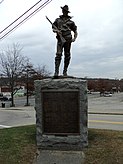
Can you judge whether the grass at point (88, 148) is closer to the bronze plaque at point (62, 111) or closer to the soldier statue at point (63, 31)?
the bronze plaque at point (62, 111)

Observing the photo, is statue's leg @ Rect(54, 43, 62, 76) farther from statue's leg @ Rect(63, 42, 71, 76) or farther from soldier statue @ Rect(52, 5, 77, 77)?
statue's leg @ Rect(63, 42, 71, 76)

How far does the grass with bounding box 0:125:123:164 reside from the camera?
8.16 metres

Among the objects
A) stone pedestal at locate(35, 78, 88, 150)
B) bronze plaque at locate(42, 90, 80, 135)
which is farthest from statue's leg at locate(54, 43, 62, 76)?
bronze plaque at locate(42, 90, 80, 135)

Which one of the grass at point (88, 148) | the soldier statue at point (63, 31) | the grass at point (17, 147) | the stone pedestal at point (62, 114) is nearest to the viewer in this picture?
the grass at point (88, 148)

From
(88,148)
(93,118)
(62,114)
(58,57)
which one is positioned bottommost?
(93,118)

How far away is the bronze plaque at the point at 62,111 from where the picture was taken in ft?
29.4

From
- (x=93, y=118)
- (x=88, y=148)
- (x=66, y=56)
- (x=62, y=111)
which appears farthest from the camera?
(x=93, y=118)

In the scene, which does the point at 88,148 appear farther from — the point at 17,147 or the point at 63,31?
the point at 63,31

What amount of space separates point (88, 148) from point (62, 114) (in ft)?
3.41

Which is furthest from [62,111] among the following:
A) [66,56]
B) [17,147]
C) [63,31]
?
[63,31]

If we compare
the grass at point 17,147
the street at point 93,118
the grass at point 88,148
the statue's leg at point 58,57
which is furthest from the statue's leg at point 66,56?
the street at point 93,118

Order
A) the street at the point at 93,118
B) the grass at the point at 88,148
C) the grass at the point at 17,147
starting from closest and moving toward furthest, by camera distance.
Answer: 1. the grass at the point at 88,148
2. the grass at the point at 17,147
3. the street at the point at 93,118

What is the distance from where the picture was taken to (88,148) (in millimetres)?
8836

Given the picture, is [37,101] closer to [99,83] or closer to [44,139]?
[44,139]
